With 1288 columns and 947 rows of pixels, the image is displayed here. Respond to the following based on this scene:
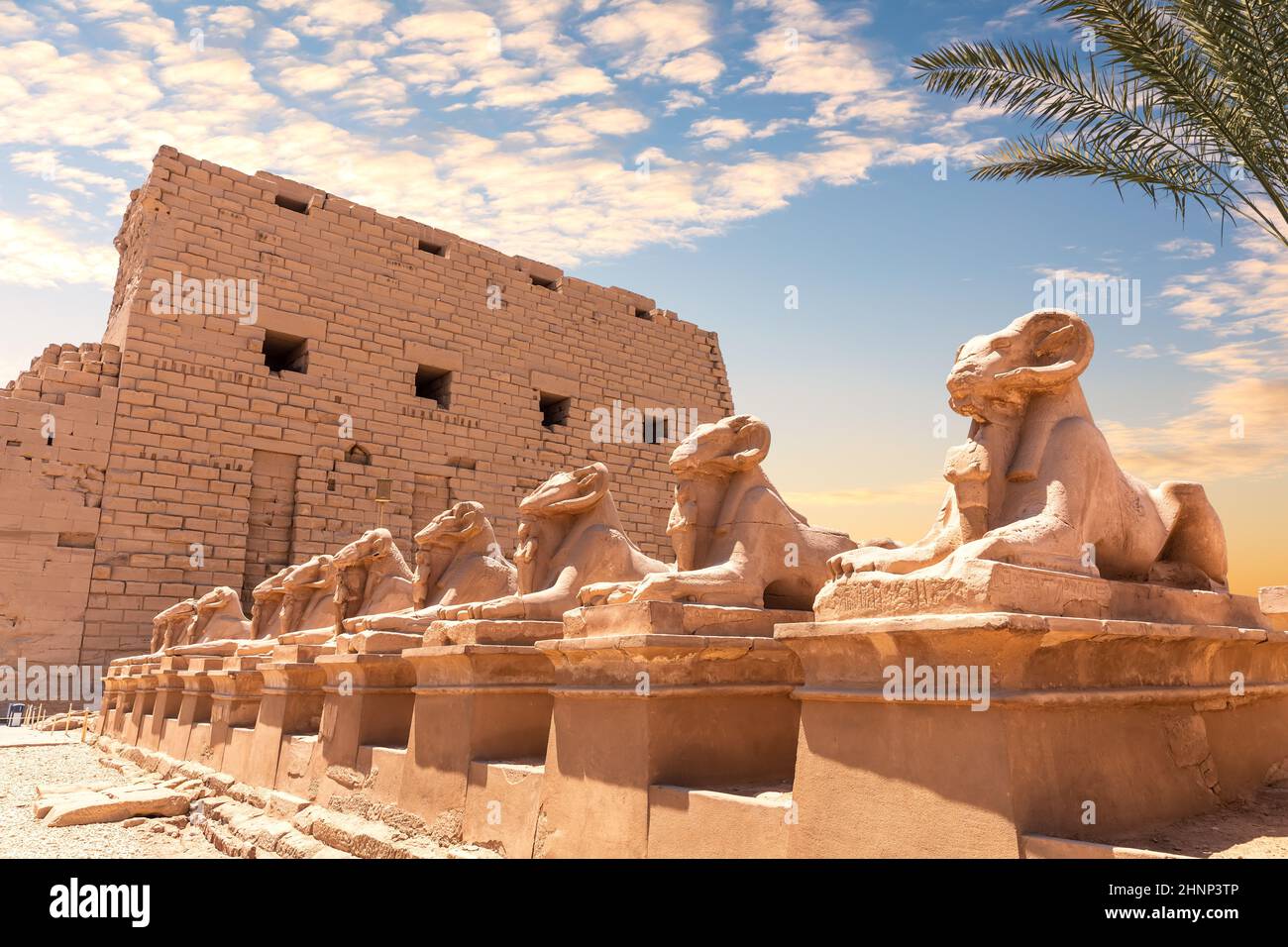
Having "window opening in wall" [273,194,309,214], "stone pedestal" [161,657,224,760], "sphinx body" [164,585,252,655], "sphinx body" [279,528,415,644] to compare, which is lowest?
"stone pedestal" [161,657,224,760]

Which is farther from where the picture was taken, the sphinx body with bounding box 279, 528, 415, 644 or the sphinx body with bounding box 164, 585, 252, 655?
the sphinx body with bounding box 164, 585, 252, 655

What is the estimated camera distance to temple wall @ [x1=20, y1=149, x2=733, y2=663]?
13.7 metres

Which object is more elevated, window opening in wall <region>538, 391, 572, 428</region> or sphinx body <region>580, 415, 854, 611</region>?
window opening in wall <region>538, 391, 572, 428</region>

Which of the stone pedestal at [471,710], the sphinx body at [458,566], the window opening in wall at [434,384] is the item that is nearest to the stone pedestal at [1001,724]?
the stone pedestal at [471,710]

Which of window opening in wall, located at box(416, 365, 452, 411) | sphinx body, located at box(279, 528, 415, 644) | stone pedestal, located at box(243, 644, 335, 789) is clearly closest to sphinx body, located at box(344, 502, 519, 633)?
stone pedestal, located at box(243, 644, 335, 789)

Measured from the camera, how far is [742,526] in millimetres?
4172

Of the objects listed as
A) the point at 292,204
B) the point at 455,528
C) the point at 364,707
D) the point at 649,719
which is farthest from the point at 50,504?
the point at 649,719

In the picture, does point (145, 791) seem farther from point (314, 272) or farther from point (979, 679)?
point (314, 272)

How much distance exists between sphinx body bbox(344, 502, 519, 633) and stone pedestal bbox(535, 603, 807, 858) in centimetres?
238

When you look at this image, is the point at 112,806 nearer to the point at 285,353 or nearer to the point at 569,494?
the point at 569,494

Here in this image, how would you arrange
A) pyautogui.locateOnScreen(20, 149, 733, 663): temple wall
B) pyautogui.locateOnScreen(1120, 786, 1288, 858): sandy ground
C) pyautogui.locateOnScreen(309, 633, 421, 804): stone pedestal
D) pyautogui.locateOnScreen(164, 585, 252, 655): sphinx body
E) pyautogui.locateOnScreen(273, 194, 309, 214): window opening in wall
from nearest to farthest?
pyautogui.locateOnScreen(1120, 786, 1288, 858): sandy ground < pyautogui.locateOnScreen(309, 633, 421, 804): stone pedestal < pyautogui.locateOnScreen(164, 585, 252, 655): sphinx body < pyautogui.locateOnScreen(20, 149, 733, 663): temple wall < pyautogui.locateOnScreen(273, 194, 309, 214): window opening in wall

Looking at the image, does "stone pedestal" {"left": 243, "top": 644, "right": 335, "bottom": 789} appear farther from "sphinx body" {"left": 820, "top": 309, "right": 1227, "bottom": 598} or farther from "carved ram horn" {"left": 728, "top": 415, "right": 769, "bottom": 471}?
"sphinx body" {"left": 820, "top": 309, "right": 1227, "bottom": 598}

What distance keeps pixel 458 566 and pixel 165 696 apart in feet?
19.1
